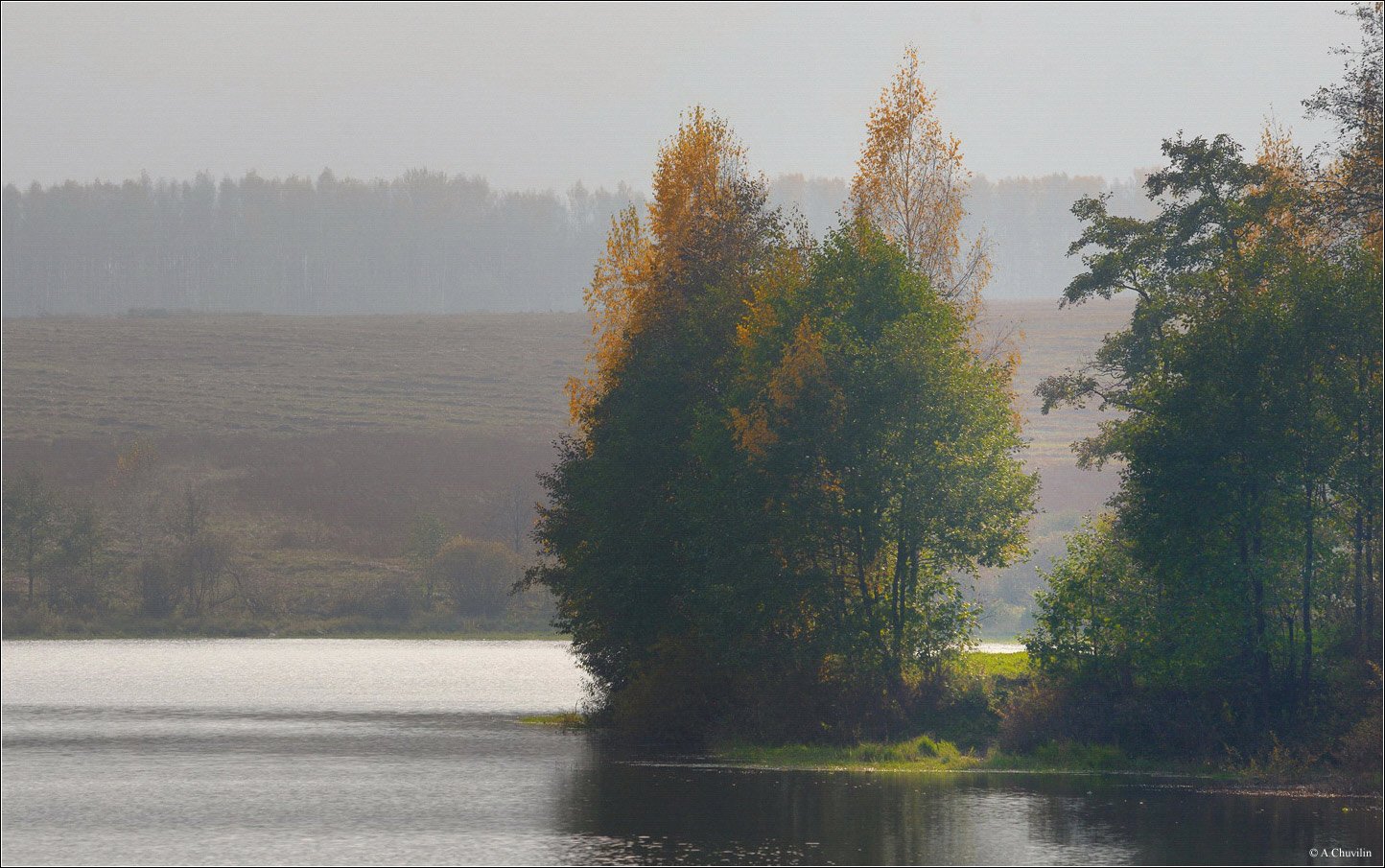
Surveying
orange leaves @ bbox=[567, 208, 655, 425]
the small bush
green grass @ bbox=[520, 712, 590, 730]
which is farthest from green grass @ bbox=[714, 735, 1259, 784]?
the small bush

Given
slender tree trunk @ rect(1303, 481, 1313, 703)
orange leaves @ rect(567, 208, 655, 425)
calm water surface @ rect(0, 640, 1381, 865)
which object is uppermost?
orange leaves @ rect(567, 208, 655, 425)

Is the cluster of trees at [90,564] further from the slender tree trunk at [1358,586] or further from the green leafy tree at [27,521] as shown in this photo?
the slender tree trunk at [1358,586]

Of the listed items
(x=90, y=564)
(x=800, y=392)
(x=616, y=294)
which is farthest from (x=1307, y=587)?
(x=90, y=564)

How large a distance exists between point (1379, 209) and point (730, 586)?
21.8 m

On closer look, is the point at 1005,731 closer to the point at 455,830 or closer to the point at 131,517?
the point at 455,830

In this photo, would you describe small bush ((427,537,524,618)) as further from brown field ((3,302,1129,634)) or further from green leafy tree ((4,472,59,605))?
green leafy tree ((4,472,59,605))

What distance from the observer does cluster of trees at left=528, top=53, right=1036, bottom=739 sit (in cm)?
4991

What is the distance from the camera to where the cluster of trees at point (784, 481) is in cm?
4991

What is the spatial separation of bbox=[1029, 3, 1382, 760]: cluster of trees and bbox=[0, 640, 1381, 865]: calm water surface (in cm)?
384

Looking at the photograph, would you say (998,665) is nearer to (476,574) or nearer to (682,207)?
(682,207)

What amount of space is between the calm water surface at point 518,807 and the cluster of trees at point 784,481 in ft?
14.9

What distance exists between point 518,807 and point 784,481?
1498 cm

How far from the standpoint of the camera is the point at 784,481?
5028 cm

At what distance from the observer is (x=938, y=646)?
50.6 m
